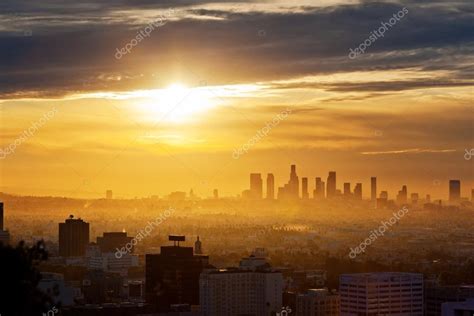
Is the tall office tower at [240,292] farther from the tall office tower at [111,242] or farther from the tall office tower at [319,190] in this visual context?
the tall office tower at [319,190]

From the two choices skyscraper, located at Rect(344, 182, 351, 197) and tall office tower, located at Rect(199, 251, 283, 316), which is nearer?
tall office tower, located at Rect(199, 251, 283, 316)

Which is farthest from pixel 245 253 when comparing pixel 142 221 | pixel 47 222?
pixel 47 222

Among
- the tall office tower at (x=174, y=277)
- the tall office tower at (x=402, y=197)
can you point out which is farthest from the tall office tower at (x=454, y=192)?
the tall office tower at (x=174, y=277)

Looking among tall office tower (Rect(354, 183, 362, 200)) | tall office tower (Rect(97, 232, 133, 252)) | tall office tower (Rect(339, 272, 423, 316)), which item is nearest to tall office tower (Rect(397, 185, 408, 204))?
tall office tower (Rect(354, 183, 362, 200))

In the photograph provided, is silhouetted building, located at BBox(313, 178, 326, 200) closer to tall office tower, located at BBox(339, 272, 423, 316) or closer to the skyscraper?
the skyscraper

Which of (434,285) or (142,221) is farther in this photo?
(142,221)

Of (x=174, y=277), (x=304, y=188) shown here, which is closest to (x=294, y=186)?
(x=304, y=188)

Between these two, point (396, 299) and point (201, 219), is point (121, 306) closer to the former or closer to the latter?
point (396, 299)
